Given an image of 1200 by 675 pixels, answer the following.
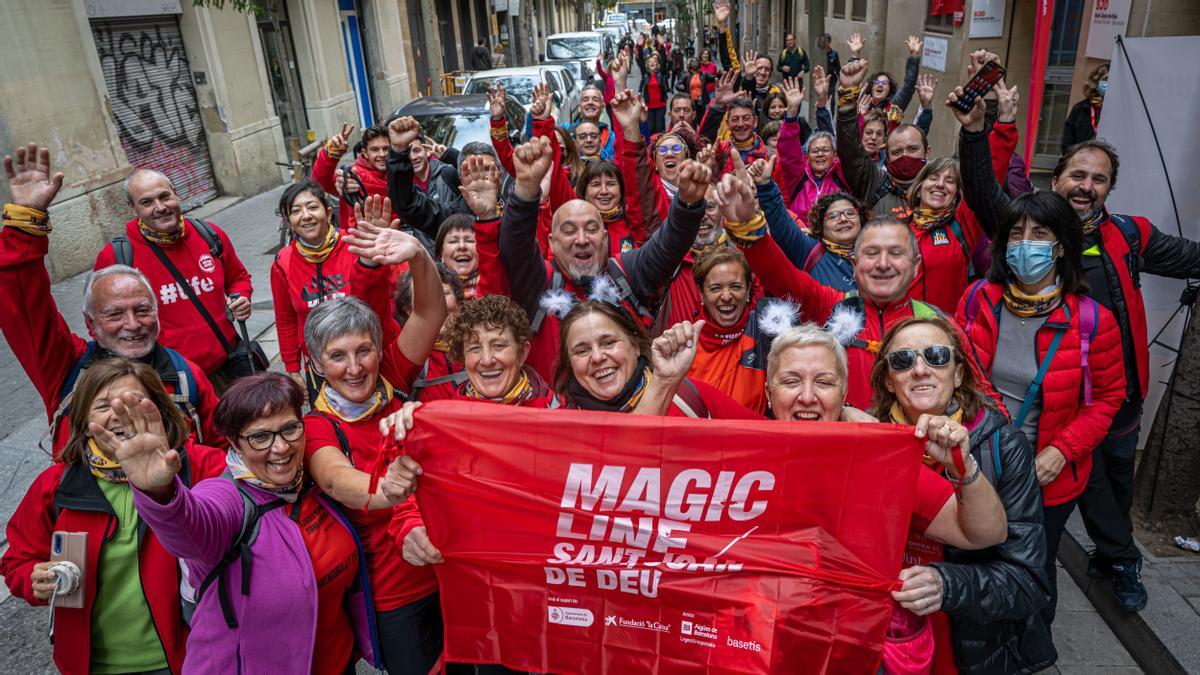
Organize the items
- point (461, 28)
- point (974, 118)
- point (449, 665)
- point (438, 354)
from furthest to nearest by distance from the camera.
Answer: point (461, 28), point (974, 118), point (438, 354), point (449, 665)

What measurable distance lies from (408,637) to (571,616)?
693 millimetres

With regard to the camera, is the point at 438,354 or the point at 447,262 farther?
the point at 447,262

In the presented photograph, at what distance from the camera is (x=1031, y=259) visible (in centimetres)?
316

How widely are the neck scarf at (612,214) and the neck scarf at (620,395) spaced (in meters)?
2.35

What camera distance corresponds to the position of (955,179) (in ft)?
14.4

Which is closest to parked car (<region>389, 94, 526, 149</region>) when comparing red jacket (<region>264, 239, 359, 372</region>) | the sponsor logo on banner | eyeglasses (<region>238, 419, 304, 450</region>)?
red jacket (<region>264, 239, 359, 372</region>)

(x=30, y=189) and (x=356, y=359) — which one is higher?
(x=30, y=189)

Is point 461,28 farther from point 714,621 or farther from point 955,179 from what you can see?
point 714,621

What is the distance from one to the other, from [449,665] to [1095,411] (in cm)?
275

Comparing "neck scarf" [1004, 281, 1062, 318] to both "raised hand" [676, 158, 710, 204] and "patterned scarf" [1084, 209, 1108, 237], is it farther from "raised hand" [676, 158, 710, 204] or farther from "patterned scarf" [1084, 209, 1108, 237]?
"raised hand" [676, 158, 710, 204]

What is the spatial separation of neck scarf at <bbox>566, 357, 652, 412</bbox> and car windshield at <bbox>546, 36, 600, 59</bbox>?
23596 mm

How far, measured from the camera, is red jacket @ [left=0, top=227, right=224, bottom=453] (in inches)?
116

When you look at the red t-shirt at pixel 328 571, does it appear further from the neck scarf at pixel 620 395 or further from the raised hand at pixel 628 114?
the raised hand at pixel 628 114

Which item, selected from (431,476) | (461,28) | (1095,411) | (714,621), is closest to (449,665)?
(431,476)
